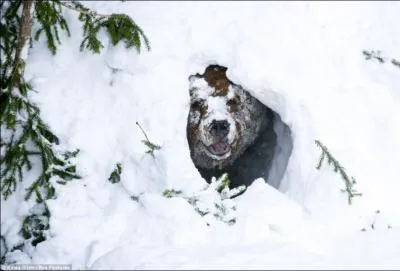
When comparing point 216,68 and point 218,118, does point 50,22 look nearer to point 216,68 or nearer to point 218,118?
point 216,68

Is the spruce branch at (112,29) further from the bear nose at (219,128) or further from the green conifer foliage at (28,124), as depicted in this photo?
the bear nose at (219,128)

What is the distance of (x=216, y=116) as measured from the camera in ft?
18.9

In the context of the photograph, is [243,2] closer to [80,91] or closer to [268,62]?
[268,62]

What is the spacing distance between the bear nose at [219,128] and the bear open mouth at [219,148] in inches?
4.6

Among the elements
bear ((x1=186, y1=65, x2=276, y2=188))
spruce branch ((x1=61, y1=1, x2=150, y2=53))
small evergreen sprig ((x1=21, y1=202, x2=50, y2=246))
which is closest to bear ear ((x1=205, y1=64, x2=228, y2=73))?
bear ((x1=186, y1=65, x2=276, y2=188))

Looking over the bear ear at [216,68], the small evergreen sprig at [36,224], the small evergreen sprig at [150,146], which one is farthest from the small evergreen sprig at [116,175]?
the bear ear at [216,68]

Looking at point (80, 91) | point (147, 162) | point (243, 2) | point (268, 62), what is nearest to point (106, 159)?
point (147, 162)

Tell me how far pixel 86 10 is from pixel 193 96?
1.75 metres

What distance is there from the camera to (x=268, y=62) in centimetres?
587

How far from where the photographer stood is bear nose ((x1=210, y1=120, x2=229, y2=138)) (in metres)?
5.78

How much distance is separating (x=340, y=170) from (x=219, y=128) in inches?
64.6

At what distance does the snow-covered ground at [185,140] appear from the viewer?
15.2 feet

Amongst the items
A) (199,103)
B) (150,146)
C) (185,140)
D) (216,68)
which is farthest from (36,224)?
(216,68)

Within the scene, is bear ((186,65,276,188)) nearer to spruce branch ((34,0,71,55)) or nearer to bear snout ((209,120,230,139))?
bear snout ((209,120,230,139))
